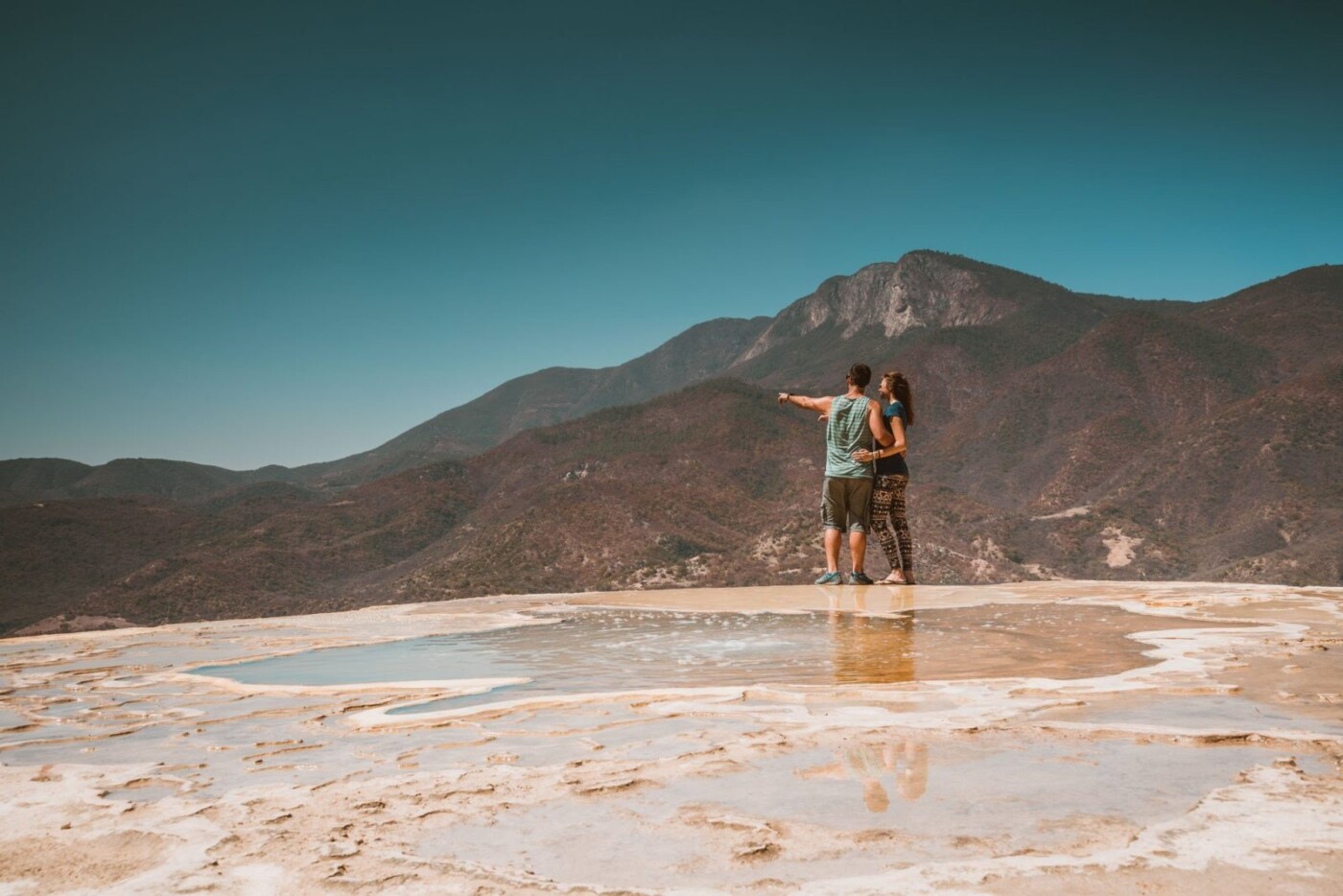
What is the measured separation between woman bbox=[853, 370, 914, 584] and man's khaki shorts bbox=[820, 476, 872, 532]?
137 mm

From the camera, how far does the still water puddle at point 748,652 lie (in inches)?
177

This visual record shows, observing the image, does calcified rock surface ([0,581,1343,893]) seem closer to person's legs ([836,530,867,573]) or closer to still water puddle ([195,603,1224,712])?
still water puddle ([195,603,1224,712])

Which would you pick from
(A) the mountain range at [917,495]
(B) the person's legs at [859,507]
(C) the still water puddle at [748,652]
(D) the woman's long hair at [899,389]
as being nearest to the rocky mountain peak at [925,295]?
(A) the mountain range at [917,495]

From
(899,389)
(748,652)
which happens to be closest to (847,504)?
(899,389)

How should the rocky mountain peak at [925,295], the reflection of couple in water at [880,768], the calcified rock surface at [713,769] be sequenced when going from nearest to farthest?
1. the calcified rock surface at [713,769]
2. the reflection of couple in water at [880,768]
3. the rocky mountain peak at [925,295]

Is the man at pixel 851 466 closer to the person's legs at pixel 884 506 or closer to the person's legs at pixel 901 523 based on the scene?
the person's legs at pixel 884 506

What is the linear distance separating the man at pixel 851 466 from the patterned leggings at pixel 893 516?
0.15m

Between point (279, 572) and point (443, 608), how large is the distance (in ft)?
253

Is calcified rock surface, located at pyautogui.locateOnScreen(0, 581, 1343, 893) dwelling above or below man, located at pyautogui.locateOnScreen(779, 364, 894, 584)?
below

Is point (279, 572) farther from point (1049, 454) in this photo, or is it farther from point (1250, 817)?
point (1250, 817)

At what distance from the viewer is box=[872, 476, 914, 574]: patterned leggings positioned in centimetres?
940

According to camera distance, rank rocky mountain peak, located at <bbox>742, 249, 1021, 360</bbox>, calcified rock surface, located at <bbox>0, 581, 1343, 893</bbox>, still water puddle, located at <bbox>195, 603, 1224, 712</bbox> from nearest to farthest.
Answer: calcified rock surface, located at <bbox>0, 581, 1343, 893</bbox> → still water puddle, located at <bbox>195, 603, 1224, 712</bbox> → rocky mountain peak, located at <bbox>742, 249, 1021, 360</bbox>

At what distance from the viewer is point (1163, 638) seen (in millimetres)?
5406

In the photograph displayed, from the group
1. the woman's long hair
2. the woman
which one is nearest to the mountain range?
the woman
